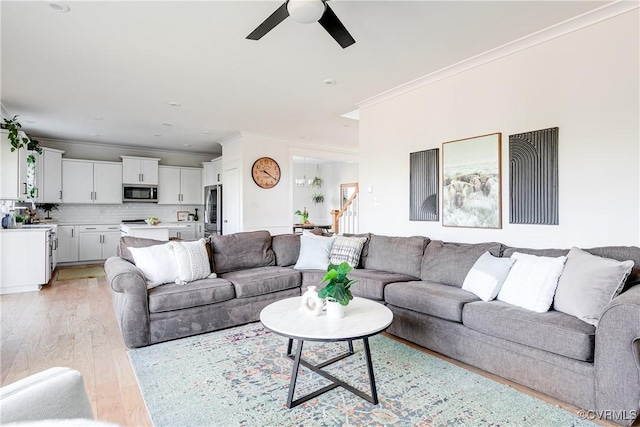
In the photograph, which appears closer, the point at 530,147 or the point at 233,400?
the point at 233,400

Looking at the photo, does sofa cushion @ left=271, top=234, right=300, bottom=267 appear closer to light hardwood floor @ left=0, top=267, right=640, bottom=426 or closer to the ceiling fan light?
light hardwood floor @ left=0, top=267, right=640, bottom=426

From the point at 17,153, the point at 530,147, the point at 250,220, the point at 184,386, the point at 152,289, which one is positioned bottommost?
the point at 184,386

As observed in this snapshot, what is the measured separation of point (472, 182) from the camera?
3.53m

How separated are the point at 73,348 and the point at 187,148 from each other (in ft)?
20.1

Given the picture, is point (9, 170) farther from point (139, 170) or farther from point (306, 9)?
point (306, 9)

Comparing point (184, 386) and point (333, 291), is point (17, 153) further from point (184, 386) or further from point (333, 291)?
point (333, 291)

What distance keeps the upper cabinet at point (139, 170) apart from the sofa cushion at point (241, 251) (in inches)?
192

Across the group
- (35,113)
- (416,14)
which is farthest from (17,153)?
(416,14)

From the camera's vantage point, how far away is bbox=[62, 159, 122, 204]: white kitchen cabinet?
709cm

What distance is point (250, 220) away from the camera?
21.4 ft

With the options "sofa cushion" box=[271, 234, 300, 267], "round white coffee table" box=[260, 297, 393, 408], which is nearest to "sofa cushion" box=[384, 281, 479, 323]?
"round white coffee table" box=[260, 297, 393, 408]

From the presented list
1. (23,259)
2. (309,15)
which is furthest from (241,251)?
(23,259)

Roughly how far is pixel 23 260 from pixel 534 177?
249 inches

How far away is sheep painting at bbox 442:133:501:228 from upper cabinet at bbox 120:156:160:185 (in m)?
6.71
